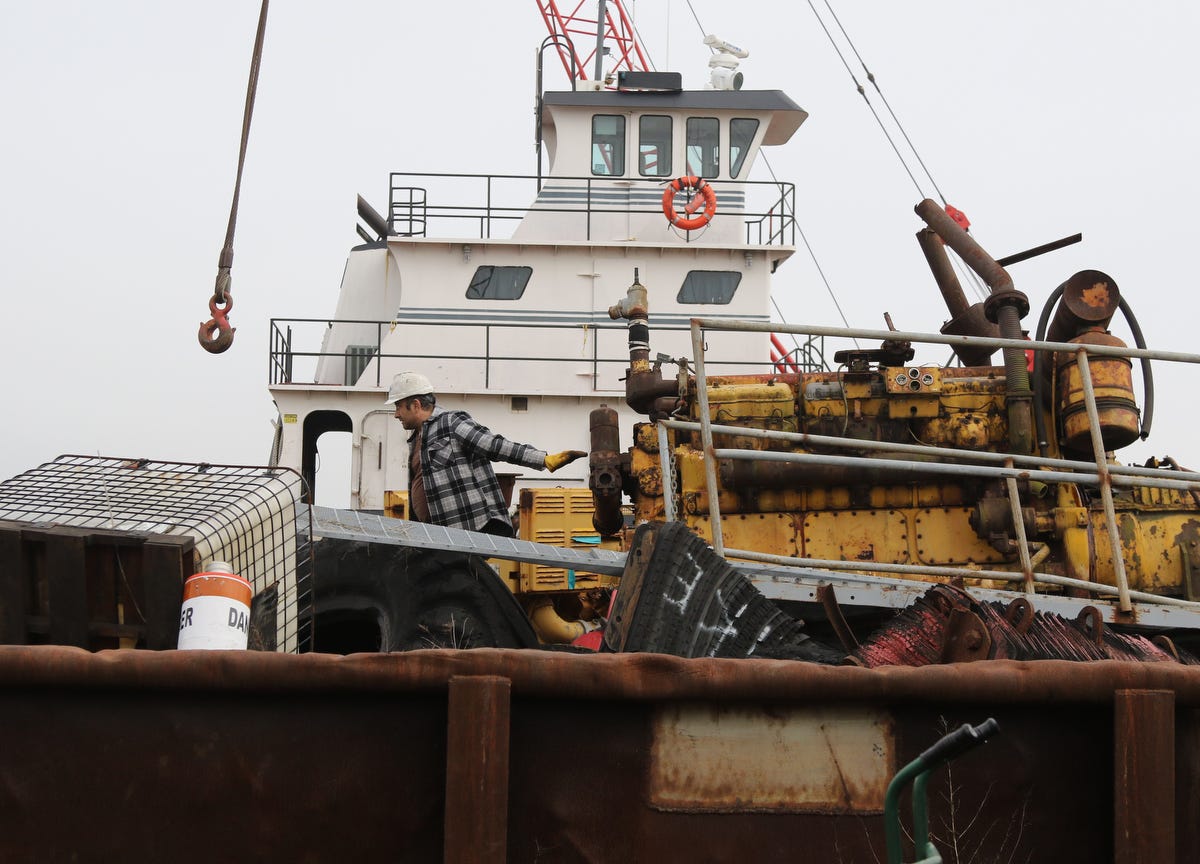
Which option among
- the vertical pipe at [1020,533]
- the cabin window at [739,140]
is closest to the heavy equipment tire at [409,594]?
the vertical pipe at [1020,533]

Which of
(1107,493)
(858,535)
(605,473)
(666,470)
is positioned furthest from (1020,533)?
(605,473)

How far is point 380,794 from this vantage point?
7.50ft

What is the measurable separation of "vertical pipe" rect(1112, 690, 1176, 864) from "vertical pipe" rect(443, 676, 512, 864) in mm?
1252

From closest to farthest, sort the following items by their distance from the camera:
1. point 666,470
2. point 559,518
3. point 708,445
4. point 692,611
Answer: point 692,611 → point 708,445 → point 666,470 → point 559,518

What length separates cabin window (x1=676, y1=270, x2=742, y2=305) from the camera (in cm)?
1551

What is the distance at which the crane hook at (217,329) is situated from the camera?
5.18 meters

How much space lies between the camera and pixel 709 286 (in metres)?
15.5

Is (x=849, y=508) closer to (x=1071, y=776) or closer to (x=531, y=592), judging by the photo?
(x=531, y=592)

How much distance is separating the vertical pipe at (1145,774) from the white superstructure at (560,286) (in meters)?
10.8

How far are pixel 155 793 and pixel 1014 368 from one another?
5.43 metres

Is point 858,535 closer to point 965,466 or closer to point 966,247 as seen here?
point 965,466

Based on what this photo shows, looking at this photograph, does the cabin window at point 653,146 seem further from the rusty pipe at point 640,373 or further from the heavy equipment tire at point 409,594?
the heavy equipment tire at point 409,594

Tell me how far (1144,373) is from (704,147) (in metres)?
10.9

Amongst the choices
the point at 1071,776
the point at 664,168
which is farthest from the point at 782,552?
the point at 664,168
